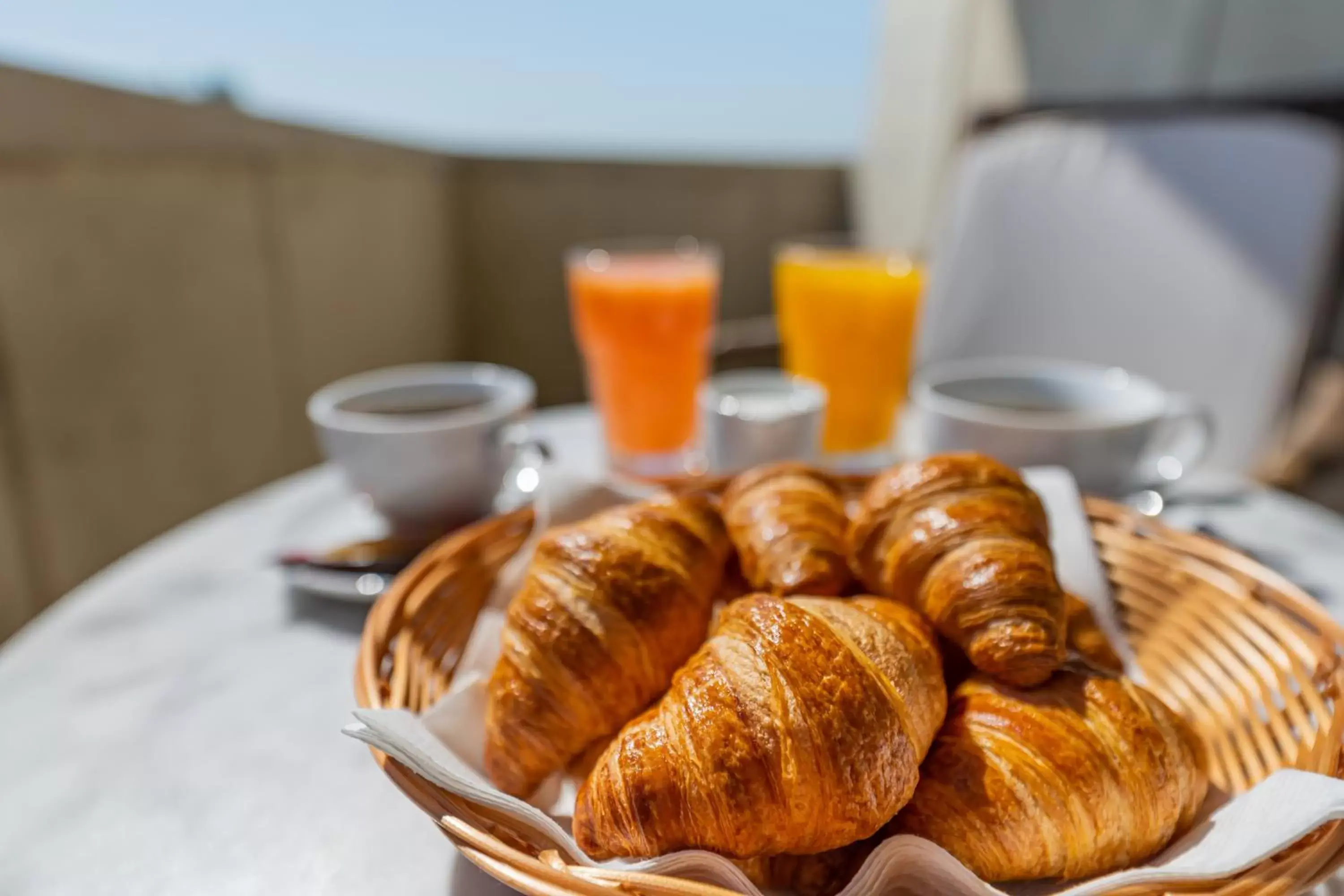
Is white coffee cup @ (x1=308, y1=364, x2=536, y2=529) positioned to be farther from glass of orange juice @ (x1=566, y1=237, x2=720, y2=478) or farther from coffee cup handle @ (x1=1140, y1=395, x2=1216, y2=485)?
coffee cup handle @ (x1=1140, y1=395, x2=1216, y2=485)

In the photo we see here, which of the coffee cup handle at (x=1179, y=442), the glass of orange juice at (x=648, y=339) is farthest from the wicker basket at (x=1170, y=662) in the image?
the glass of orange juice at (x=648, y=339)

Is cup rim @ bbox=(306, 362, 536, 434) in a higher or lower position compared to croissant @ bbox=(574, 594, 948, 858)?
higher

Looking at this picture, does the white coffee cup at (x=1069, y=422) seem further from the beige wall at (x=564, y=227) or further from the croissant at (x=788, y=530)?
the beige wall at (x=564, y=227)

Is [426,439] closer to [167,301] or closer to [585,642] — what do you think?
[585,642]

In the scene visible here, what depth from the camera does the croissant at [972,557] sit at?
429mm

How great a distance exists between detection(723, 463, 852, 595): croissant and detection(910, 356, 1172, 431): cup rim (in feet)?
0.66

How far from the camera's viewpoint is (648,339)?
937 mm

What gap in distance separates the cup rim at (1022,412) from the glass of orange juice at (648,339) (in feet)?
0.86

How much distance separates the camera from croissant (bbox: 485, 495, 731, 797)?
43 cm

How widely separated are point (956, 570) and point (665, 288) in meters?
0.55

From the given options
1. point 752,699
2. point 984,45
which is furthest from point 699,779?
point 984,45

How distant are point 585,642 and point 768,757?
0.39 ft

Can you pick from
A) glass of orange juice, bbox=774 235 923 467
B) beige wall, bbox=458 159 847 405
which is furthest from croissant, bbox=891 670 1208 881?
beige wall, bbox=458 159 847 405

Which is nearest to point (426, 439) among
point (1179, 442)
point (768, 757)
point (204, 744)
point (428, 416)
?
point (428, 416)
